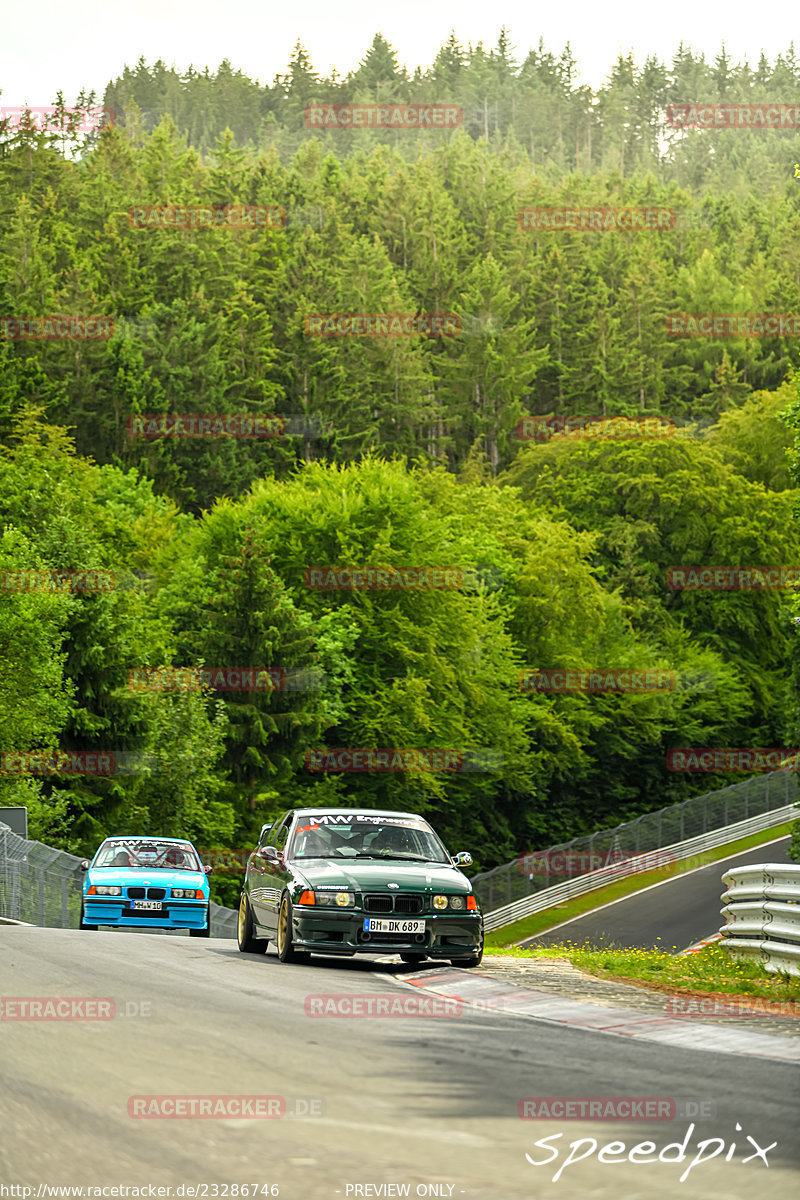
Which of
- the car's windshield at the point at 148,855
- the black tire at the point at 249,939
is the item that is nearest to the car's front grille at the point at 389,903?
the black tire at the point at 249,939

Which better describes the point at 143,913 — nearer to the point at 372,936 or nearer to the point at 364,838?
the point at 364,838

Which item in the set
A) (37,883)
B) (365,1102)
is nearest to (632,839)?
(37,883)

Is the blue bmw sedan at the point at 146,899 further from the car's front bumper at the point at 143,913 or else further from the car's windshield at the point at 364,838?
the car's windshield at the point at 364,838

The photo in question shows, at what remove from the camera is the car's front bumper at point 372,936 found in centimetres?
1449

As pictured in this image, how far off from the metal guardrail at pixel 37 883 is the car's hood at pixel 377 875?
1130cm

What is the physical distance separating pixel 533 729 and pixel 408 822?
46.7 m

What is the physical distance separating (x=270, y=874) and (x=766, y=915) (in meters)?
5.01

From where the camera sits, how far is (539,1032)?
9.89 meters

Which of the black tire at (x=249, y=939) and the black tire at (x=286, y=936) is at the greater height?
the black tire at (x=286, y=936)

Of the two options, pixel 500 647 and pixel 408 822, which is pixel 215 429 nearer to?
pixel 500 647

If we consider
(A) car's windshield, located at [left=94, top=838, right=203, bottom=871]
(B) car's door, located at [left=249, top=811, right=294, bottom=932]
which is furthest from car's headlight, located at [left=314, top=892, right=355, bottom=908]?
(A) car's windshield, located at [left=94, top=838, right=203, bottom=871]

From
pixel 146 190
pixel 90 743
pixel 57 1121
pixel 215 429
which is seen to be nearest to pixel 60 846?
pixel 90 743

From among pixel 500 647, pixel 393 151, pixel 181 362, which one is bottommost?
pixel 500 647

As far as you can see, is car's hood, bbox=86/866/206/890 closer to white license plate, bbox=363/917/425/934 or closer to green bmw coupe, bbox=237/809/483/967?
green bmw coupe, bbox=237/809/483/967
